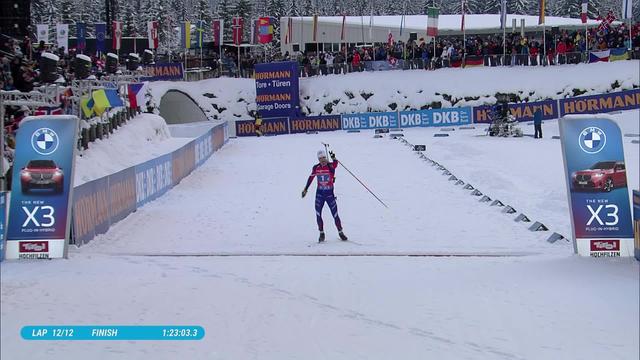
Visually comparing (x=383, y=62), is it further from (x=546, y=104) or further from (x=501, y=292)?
(x=501, y=292)

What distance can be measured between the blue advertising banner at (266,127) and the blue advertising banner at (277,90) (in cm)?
49

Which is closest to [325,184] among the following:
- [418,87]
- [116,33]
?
[116,33]

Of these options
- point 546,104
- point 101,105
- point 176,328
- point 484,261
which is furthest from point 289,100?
point 176,328

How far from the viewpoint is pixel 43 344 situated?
819 centimetres

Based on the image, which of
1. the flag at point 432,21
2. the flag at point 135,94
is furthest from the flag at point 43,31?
the flag at point 432,21

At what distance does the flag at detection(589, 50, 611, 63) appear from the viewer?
4244 centimetres

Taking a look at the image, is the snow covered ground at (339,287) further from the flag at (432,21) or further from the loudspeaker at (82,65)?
the flag at (432,21)

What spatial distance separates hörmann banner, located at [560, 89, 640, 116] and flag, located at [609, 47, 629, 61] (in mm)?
2833

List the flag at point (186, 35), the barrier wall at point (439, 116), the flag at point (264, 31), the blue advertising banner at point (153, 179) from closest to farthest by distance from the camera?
the blue advertising banner at point (153, 179)
the barrier wall at point (439, 116)
the flag at point (264, 31)
the flag at point (186, 35)

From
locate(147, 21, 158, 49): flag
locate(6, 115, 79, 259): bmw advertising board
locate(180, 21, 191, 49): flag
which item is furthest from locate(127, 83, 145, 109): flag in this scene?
locate(6, 115, 79, 259): bmw advertising board

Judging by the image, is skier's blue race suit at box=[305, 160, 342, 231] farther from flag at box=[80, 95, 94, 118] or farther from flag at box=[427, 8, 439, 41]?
flag at box=[427, 8, 439, 41]

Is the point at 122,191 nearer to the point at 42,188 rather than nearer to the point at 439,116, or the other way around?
the point at 42,188

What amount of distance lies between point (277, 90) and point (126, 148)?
60.7 ft

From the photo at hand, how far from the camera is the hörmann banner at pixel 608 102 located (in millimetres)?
40406
